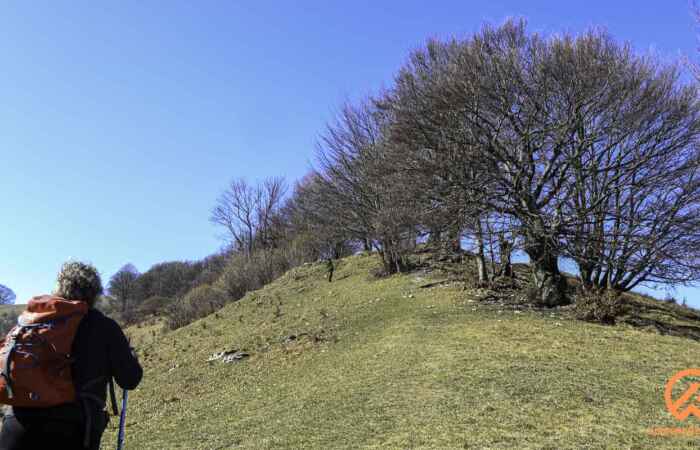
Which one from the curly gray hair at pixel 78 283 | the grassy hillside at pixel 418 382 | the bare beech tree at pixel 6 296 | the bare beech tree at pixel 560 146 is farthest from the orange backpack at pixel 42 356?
the bare beech tree at pixel 6 296

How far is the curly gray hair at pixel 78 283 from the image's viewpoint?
3.54 metres

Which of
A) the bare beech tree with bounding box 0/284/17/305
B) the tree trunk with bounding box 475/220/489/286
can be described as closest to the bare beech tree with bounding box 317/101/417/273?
the tree trunk with bounding box 475/220/489/286

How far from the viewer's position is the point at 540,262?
Answer: 583 inches

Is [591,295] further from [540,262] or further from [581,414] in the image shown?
[581,414]

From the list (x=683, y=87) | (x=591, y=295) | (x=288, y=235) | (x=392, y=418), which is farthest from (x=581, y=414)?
(x=288, y=235)

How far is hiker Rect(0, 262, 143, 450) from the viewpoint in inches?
125

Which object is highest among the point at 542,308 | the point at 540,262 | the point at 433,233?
the point at 433,233

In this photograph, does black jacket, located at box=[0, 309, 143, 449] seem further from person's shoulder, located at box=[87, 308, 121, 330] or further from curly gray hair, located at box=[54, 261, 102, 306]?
curly gray hair, located at box=[54, 261, 102, 306]

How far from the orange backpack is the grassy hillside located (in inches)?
148

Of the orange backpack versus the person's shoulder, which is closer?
the orange backpack

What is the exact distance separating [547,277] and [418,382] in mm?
7594

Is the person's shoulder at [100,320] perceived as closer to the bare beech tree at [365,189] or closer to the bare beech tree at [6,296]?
the bare beech tree at [365,189]

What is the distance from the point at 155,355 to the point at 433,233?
32.2 feet

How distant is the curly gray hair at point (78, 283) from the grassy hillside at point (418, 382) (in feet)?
12.1
